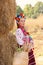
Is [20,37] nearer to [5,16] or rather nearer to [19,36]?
[19,36]

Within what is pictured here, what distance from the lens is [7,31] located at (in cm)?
239

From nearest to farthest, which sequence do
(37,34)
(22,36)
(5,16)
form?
(5,16)
(22,36)
(37,34)

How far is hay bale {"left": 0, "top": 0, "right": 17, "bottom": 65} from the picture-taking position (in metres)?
2.33

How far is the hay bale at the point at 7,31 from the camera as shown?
7.66 ft

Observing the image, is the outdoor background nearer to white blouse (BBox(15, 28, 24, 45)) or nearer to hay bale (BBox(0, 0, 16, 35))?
white blouse (BBox(15, 28, 24, 45))

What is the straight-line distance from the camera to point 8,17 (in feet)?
7.77

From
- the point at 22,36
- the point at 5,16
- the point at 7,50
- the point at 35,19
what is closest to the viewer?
the point at 5,16

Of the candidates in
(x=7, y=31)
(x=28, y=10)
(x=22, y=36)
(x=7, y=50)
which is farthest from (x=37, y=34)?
(x=7, y=31)

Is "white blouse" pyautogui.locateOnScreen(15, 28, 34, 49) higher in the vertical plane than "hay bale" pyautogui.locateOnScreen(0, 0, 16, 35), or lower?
lower

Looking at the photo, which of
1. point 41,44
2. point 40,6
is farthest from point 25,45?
point 40,6

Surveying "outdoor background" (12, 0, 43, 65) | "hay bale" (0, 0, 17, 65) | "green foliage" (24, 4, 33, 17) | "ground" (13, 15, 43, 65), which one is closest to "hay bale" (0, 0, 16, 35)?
"hay bale" (0, 0, 17, 65)

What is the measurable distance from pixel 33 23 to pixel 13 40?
11.8ft

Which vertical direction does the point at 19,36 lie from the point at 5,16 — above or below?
below

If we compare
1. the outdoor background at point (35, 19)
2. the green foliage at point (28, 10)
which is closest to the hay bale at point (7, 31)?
the outdoor background at point (35, 19)
